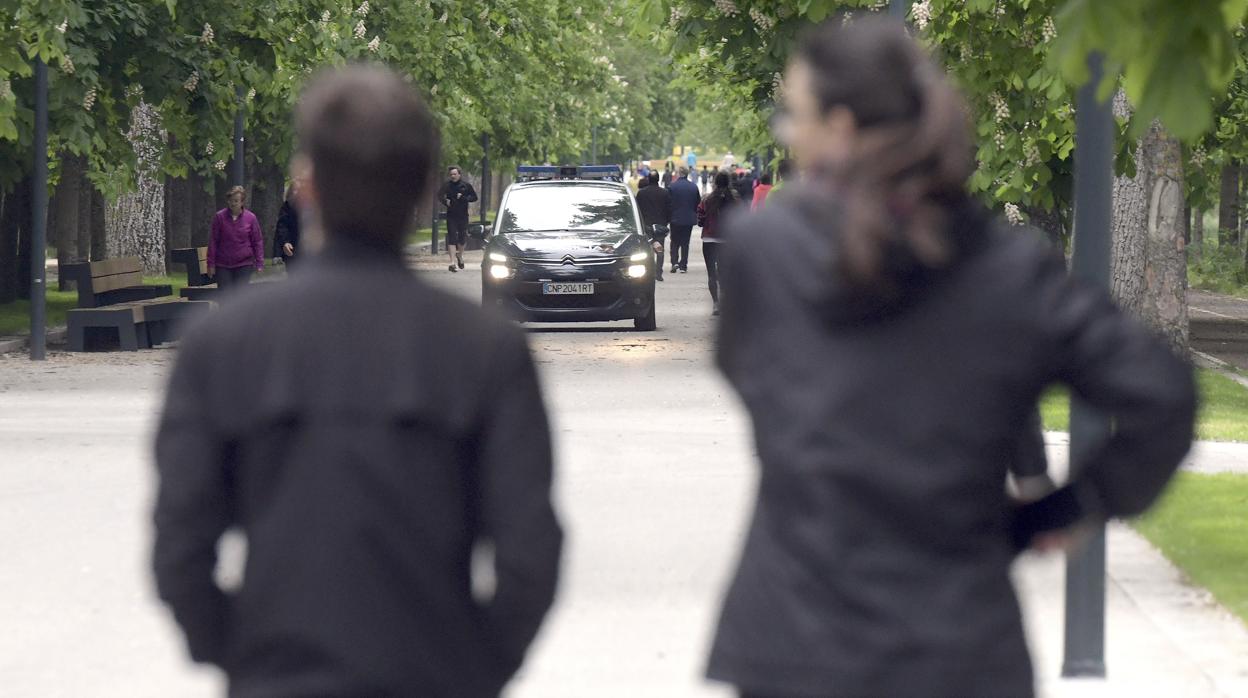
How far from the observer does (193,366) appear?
2.84 meters

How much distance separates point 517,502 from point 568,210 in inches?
799

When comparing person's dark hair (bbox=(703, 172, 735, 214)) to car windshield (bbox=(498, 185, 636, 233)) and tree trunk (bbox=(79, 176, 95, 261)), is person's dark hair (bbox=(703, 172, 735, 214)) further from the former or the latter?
tree trunk (bbox=(79, 176, 95, 261))

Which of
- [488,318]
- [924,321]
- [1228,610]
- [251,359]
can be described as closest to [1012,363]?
[924,321]

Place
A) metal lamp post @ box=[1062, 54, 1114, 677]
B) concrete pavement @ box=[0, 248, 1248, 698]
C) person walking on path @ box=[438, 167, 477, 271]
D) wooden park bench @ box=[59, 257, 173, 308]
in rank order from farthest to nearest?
person walking on path @ box=[438, 167, 477, 271] → wooden park bench @ box=[59, 257, 173, 308] → concrete pavement @ box=[0, 248, 1248, 698] → metal lamp post @ box=[1062, 54, 1114, 677]

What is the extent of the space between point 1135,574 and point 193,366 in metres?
6.13

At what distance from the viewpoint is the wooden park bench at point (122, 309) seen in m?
20.7

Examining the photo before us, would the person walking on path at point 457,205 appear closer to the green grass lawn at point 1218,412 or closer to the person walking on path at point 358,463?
the green grass lawn at point 1218,412

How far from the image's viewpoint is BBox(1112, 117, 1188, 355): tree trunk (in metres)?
18.2

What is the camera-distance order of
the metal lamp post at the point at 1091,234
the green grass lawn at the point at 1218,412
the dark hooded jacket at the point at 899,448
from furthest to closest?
the green grass lawn at the point at 1218,412
the metal lamp post at the point at 1091,234
the dark hooded jacket at the point at 899,448

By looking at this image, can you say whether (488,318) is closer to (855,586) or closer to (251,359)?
(251,359)

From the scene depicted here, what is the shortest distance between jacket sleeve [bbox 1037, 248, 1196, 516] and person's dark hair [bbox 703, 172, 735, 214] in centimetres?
2203

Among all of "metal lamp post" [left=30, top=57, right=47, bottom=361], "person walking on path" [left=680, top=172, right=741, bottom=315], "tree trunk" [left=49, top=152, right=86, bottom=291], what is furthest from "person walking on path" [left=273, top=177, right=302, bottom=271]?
"metal lamp post" [left=30, top=57, right=47, bottom=361]

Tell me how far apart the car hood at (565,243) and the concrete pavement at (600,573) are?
264 inches

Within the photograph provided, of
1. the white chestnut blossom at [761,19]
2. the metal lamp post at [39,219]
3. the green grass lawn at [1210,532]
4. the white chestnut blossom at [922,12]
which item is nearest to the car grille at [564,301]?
the white chestnut blossom at [761,19]
